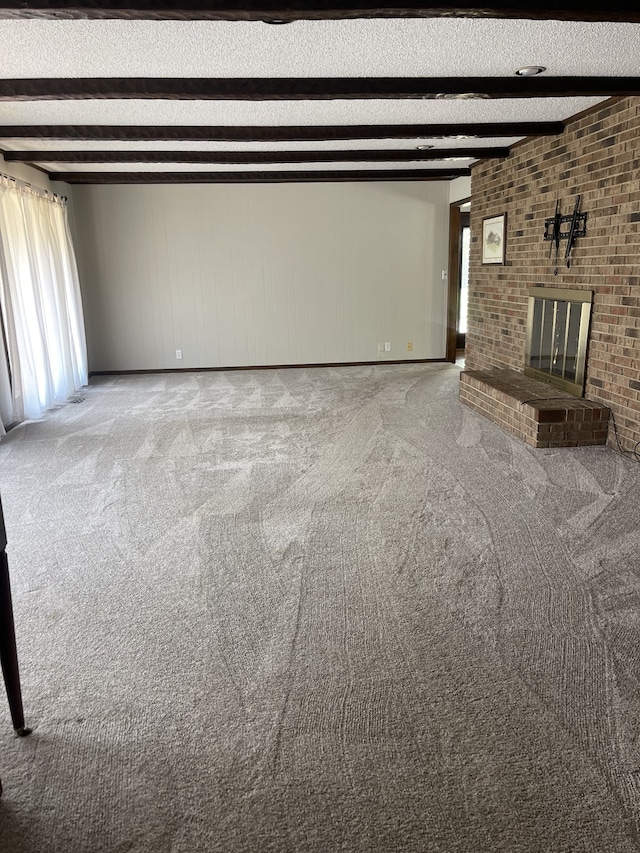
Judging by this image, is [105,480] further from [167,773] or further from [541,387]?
[541,387]

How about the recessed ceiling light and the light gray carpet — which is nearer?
the light gray carpet

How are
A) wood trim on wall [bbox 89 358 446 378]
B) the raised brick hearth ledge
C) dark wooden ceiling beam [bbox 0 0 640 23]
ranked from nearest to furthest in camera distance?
1. dark wooden ceiling beam [bbox 0 0 640 23]
2. the raised brick hearth ledge
3. wood trim on wall [bbox 89 358 446 378]

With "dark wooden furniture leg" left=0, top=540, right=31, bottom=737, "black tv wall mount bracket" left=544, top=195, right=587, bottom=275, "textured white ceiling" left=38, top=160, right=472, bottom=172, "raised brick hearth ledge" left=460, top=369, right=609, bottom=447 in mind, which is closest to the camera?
"dark wooden furniture leg" left=0, top=540, right=31, bottom=737

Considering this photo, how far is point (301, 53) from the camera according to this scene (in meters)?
3.25

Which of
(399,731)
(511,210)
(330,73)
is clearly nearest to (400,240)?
(511,210)

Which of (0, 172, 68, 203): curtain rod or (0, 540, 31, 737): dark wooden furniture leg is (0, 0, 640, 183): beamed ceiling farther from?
(0, 540, 31, 737): dark wooden furniture leg

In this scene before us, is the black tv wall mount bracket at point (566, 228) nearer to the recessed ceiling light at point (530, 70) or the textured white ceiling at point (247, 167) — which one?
the recessed ceiling light at point (530, 70)

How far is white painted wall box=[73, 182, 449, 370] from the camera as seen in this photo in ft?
26.5

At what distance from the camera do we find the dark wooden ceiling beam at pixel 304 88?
3562 millimetres

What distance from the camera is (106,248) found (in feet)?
26.4

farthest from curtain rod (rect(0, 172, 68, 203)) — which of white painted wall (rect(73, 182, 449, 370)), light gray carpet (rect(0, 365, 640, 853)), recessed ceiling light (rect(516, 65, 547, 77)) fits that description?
recessed ceiling light (rect(516, 65, 547, 77))

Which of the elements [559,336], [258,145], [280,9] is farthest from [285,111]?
[559,336]

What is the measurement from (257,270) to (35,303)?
3.09m

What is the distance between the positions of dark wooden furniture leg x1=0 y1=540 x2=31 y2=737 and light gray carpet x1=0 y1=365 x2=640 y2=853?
11 cm
